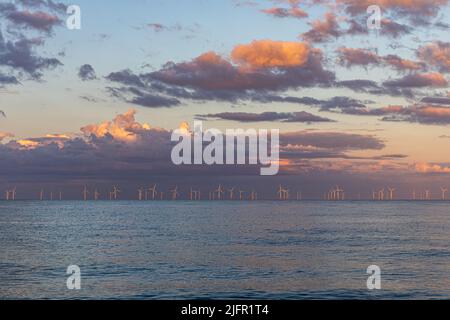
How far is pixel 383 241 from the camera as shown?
105 metres

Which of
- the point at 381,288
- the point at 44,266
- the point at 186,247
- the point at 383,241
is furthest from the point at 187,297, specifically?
the point at 383,241

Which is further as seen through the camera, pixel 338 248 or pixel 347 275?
pixel 338 248

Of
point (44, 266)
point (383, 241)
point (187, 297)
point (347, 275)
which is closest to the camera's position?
point (187, 297)

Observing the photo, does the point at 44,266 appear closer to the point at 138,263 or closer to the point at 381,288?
the point at 138,263

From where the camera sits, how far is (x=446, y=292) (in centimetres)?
5162
